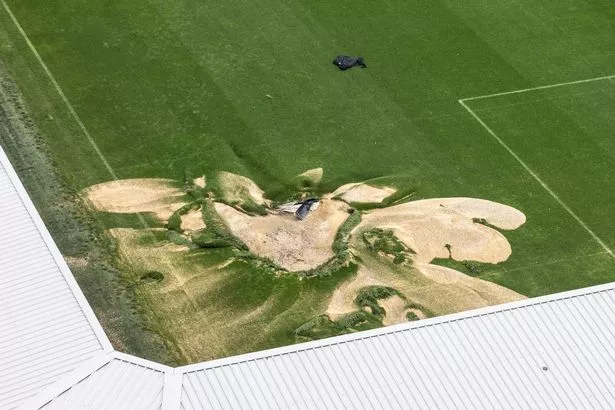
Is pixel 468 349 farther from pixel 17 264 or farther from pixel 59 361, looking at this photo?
pixel 17 264

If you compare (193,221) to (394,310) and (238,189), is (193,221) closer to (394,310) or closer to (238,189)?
(238,189)

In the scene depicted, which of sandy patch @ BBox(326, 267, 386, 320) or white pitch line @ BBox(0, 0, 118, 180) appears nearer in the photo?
sandy patch @ BBox(326, 267, 386, 320)

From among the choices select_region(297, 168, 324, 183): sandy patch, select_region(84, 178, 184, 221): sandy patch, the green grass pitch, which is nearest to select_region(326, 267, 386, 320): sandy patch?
the green grass pitch

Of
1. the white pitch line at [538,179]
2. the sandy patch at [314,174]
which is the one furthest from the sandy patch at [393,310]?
the white pitch line at [538,179]

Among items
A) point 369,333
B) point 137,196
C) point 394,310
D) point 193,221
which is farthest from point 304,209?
point 369,333

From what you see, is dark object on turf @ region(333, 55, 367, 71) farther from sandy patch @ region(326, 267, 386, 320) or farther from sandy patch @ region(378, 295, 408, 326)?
sandy patch @ region(378, 295, 408, 326)
